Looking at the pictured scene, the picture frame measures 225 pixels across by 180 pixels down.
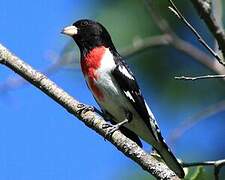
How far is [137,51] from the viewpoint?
142 inches

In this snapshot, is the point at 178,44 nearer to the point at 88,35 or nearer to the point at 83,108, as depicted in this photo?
the point at 88,35

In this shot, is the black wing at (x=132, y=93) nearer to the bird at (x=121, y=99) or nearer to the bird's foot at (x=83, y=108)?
the bird at (x=121, y=99)

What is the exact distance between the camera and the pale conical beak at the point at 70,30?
12.8 feet

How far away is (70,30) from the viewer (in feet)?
13.0

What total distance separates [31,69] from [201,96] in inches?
166

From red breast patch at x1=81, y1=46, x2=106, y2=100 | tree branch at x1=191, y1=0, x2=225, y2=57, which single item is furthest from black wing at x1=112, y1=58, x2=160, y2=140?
tree branch at x1=191, y1=0, x2=225, y2=57

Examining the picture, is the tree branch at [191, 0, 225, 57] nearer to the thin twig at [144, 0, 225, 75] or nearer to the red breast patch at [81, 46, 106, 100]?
the thin twig at [144, 0, 225, 75]

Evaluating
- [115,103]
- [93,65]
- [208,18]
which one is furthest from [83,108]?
[93,65]

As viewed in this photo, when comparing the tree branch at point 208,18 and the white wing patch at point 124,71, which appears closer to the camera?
the tree branch at point 208,18

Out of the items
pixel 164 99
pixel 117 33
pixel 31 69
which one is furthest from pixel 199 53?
pixel 164 99

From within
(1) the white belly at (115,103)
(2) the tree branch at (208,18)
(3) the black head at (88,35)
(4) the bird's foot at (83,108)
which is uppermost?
(3) the black head at (88,35)

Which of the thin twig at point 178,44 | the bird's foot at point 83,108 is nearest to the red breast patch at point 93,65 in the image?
the thin twig at point 178,44

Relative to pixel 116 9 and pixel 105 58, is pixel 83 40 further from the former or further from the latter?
pixel 116 9

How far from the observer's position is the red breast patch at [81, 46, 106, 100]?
3625 millimetres
